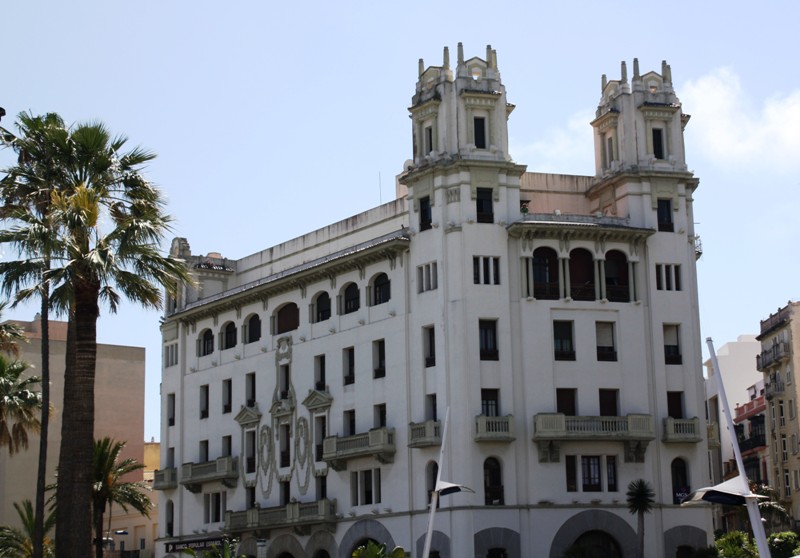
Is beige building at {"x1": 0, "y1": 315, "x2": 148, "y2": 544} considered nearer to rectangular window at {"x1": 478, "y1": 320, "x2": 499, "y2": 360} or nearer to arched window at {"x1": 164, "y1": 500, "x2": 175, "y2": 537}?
arched window at {"x1": 164, "y1": 500, "x2": 175, "y2": 537}

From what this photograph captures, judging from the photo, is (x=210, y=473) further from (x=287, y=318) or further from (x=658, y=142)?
(x=658, y=142)

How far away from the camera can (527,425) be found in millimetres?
64438

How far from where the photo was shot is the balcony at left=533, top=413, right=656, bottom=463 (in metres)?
63.7

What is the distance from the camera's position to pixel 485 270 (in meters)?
65.9

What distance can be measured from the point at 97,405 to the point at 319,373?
34831 mm

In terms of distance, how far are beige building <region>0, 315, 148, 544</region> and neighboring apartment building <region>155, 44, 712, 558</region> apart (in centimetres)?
2859

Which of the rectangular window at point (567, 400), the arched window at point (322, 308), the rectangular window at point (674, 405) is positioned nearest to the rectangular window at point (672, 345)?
the rectangular window at point (674, 405)

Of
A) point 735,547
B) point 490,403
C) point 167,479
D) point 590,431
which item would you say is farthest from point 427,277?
point 167,479

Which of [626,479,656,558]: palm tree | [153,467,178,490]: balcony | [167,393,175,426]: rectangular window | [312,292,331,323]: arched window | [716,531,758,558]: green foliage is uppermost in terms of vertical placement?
[312,292,331,323]: arched window

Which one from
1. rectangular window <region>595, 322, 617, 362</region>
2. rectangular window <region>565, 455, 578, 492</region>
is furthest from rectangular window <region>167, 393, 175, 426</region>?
rectangular window <region>595, 322, 617, 362</region>

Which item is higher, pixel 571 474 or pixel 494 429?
pixel 494 429

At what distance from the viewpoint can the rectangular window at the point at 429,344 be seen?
2606 inches

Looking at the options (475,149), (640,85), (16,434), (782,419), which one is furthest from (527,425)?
(782,419)

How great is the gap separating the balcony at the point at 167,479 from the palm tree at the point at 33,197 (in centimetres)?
3157
